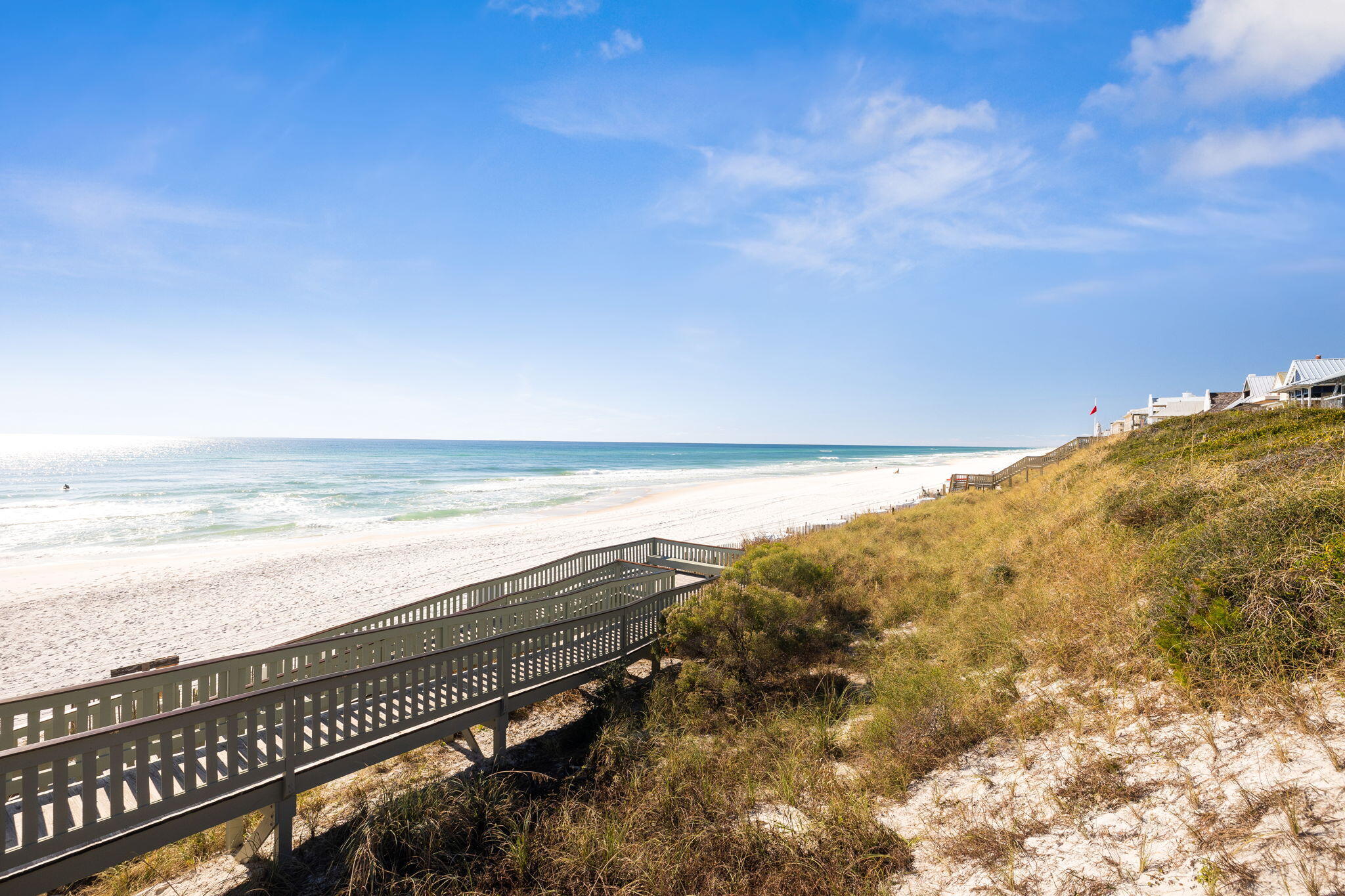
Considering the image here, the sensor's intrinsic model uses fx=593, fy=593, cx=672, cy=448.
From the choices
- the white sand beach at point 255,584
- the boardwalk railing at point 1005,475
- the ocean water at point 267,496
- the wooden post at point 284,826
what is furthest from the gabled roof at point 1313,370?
the wooden post at point 284,826

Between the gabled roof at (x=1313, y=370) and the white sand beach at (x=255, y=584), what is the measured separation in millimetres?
27954

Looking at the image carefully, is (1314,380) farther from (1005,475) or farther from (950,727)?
(950,727)

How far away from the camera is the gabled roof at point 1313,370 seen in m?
35.7

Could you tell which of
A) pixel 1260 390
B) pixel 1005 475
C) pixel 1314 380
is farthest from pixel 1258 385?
pixel 1005 475

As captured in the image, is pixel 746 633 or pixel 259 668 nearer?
pixel 259 668

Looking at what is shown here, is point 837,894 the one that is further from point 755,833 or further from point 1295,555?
point 1295,555

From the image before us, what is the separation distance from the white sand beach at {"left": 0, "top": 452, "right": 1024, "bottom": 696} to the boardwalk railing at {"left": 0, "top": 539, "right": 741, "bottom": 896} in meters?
8.11

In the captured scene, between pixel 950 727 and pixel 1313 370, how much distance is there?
49.7 meters

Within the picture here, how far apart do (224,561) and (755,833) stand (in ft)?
83.5

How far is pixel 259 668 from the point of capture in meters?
6.76

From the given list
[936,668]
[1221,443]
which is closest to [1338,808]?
[936,668]

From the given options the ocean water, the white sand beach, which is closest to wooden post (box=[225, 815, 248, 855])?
the white sand beach

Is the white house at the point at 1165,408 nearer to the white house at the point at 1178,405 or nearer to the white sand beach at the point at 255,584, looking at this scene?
the white house at the point at 1178,405

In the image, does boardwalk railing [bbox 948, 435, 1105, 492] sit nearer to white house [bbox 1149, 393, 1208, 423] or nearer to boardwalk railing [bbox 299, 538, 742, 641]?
boardwalk railing [bbox 299, 538, 742, 641]
